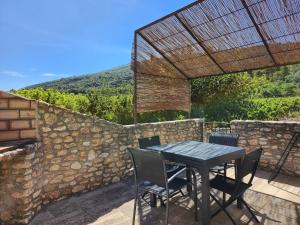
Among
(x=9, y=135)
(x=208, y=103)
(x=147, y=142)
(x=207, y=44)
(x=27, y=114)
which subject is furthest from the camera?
(x=208, y=103)

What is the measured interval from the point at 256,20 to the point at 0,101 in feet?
13.4

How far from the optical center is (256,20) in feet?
12.5

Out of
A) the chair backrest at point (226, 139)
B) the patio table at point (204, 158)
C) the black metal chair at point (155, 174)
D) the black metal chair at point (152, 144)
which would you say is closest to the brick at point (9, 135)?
the black metal chair at point (155, 174)

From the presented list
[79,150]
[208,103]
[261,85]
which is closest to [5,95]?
[79,150]

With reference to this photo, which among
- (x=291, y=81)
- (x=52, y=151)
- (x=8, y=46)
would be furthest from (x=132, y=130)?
(x=291, y=81)

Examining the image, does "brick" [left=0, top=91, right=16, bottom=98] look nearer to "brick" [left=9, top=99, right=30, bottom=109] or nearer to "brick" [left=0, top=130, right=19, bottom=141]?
"brick" [left=9, top=99, right=30, bottom=109]

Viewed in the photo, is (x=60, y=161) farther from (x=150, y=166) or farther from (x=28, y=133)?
(x=150, y=166)

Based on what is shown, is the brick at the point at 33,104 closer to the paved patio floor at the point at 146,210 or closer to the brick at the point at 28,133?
the brick at the point at 28,133

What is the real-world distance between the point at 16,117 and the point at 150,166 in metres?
1.97

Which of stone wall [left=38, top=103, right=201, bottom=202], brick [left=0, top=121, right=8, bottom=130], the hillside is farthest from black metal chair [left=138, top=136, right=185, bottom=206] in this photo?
the hillside

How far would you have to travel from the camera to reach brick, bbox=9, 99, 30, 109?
3097mm

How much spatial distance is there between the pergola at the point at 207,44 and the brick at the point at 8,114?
8.68 feet

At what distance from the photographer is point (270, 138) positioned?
514 centimetres

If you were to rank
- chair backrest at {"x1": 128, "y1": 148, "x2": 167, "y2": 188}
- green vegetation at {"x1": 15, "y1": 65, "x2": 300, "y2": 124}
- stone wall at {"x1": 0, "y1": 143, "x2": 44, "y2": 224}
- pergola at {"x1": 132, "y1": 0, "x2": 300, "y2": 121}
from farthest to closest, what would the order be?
green vegetation at {"x1": 15, "y1": 65, "x2": 300, "y2": 124} < pergola at {"x1": 132, "y1": 0, "x2": 300, "y2": 121} < stone wall at {"x1": 0, "y1": 143, "x2": 44, "y2": 224} < chair backrest at {"x1": 128, "y1": 148, "x2": 167, "y2": 188}
